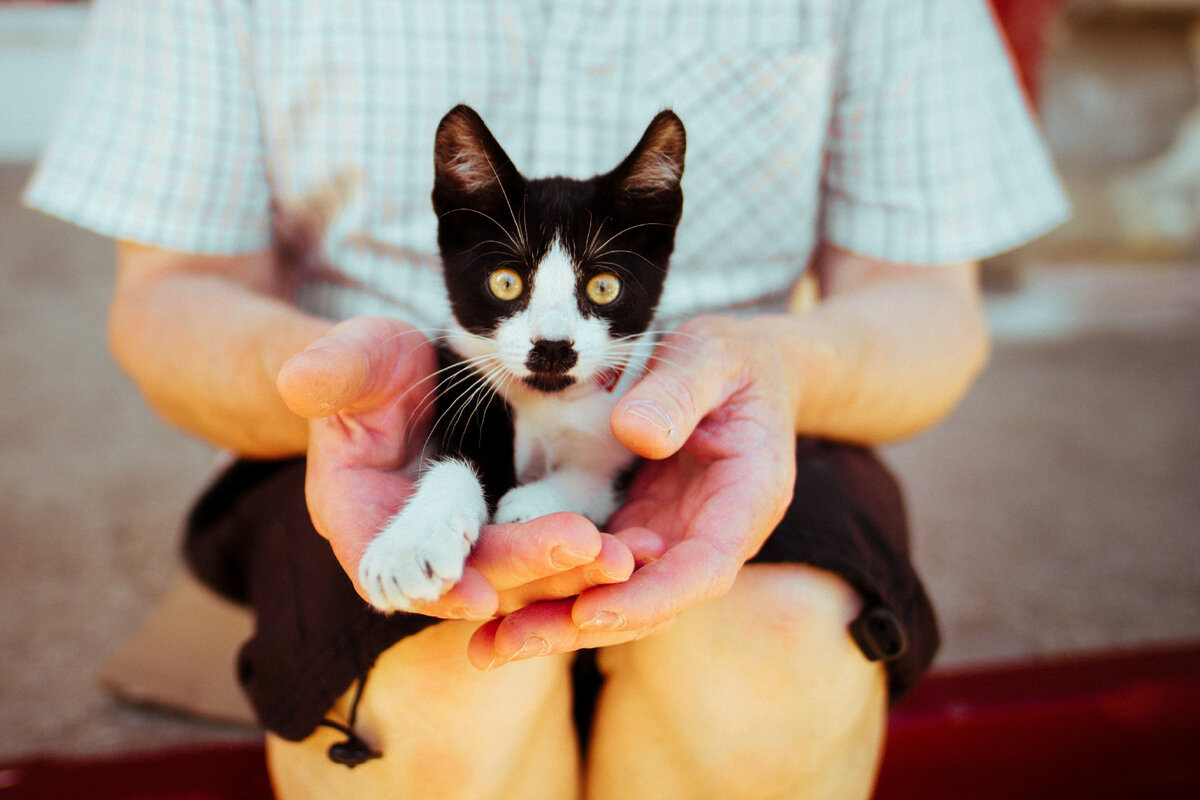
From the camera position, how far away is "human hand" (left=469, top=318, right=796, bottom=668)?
2.19ft

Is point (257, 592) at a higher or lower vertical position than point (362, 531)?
lower

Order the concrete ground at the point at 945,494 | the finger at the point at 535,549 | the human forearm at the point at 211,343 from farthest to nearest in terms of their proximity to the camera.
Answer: the concrete ground at the point at 945,494 < the human forearm at the point at 211,343 < the finger at the point at 535,549

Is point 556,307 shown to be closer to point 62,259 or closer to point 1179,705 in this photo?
point 1179,705

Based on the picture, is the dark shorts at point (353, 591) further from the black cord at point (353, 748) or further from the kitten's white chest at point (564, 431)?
the kitten's white chest at point (564, 431)

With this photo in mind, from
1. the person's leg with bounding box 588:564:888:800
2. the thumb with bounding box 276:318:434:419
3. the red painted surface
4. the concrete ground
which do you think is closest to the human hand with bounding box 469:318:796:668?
the person's leg with bounding box 588:564:888:800

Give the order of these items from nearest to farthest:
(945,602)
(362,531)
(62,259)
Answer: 1. (362,531)
2. (945,602)
3. (62,259)

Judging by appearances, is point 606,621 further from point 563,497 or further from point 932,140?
point 932,140

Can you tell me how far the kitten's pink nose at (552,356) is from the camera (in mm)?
770

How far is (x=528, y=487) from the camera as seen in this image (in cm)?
84

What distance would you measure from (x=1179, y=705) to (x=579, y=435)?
1119 millimetres

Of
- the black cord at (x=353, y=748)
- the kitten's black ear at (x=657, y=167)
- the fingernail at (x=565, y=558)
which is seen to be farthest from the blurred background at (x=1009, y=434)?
the kitten's black ear at (x=657, y=167)

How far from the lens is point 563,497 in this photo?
2.81ft

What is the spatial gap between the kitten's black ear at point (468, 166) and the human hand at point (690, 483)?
218 millimetres

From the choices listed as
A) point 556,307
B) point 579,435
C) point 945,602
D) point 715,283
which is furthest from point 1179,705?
point 556,307
